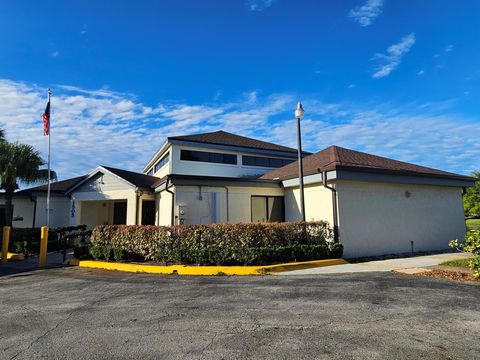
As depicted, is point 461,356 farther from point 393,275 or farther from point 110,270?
point 110,270

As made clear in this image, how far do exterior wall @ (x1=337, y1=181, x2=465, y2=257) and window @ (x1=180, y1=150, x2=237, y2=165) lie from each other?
1411 cm

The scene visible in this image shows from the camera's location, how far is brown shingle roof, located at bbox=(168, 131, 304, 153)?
25.8 m

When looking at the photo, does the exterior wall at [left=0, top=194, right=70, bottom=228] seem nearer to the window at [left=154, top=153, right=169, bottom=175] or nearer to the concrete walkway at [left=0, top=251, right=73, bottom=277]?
the concrete walkway at [left=0, top=251, right=73, bottom=277]

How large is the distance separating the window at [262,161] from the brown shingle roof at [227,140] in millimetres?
860

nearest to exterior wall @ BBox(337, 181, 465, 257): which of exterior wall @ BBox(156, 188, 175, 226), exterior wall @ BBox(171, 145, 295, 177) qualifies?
exterior wall @ BBox(156, 188, 175, 226)

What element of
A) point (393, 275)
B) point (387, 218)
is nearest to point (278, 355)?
point (393, 275)

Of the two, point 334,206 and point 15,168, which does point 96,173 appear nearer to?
point 15,168

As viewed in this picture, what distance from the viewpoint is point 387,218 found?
14117 millimetres

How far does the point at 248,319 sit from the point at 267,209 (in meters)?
11.2

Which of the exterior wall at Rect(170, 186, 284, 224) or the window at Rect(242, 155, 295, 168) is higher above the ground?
the window at Rect(242, 155, 295, 168)

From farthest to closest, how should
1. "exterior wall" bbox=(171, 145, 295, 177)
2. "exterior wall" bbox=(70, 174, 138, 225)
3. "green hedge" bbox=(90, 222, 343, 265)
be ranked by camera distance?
"exterior wall" bbox=(171, 145, 295, 177)
"exterior wall" bbox=(70, 174, 138, 225)
"green hedge" bbox=(90, 222, 343, 265)

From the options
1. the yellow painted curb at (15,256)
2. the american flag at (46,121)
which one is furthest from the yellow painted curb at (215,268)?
the american flag at (46,121)

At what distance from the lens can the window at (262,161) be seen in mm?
27469

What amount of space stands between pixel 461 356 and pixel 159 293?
5.77m
